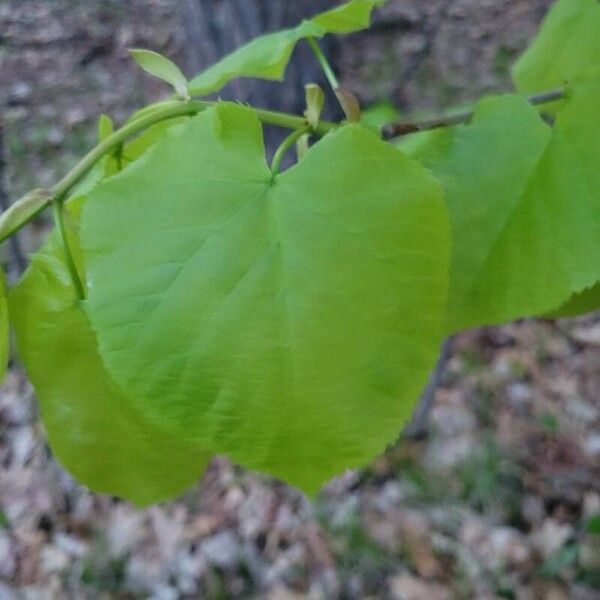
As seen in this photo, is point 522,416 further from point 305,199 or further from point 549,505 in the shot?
point 305,199

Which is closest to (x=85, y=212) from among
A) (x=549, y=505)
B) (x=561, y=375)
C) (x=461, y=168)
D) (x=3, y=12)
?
(x=461, y=168)

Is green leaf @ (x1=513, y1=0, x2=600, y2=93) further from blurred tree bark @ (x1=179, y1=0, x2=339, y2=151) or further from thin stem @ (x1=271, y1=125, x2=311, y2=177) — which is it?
blurred tree bark @ (x1=179, y1=0, x2=339, y2=151)

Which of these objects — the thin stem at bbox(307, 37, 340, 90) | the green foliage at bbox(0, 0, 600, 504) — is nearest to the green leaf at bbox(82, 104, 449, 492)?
the green foliage at bbox(0, 0, 600, 504)

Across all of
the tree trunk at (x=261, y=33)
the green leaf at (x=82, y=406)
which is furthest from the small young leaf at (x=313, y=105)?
the tree trunk at (x=261, y=33)

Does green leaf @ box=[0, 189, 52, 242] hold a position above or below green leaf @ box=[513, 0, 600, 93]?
above

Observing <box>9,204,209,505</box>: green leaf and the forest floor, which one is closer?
<box>9,204,209,505</box>: green leaf

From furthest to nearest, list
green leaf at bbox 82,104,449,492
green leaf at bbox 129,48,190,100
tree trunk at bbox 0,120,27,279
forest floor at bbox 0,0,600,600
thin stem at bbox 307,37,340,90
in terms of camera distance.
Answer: forest floor at bbox 0,0,600,600 → tree trunk at bbox 0,120,27,279 → thin stem at bbox 307,37,340,90 → green leaf at bbox 129,48,190,100 → green leaf at bbox 82,104,449,492

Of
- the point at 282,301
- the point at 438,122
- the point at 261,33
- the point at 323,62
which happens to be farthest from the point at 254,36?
the point at 282,301

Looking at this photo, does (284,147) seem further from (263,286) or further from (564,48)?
(564,48)
